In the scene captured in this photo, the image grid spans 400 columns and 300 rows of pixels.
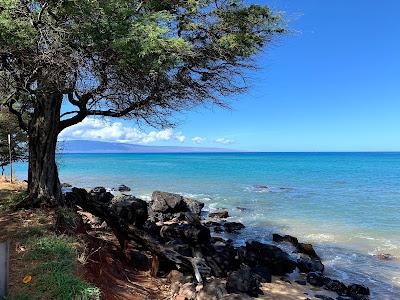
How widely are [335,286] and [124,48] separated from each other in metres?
9.10

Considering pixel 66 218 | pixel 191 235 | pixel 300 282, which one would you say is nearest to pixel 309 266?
pixel 300 282

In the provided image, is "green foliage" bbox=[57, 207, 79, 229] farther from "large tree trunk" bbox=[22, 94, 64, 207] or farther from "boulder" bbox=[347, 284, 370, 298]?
"boulder" bbox=[347, 284, 370, 298]

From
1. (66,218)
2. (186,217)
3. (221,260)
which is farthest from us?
(186,217)

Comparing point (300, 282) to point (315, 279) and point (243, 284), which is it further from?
point (243, 284)

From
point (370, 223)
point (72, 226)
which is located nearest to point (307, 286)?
point (72, 226)

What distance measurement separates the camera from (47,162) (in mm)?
11367

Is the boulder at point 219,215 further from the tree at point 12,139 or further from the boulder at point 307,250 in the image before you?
the tree at point 12,139

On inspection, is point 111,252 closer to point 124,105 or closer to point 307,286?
point 124,105

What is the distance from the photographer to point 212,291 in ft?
30.2

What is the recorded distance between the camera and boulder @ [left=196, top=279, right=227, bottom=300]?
350 inches

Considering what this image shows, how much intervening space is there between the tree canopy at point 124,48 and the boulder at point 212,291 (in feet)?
17.1

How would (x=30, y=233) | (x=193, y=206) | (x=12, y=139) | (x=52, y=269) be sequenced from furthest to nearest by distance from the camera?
(x=193, y=206), (x=12, y=139), (x=30, y=233), (x=52, y=269)

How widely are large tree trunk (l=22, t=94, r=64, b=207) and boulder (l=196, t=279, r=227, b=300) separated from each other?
529cm

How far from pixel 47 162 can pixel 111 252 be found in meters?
3.37
